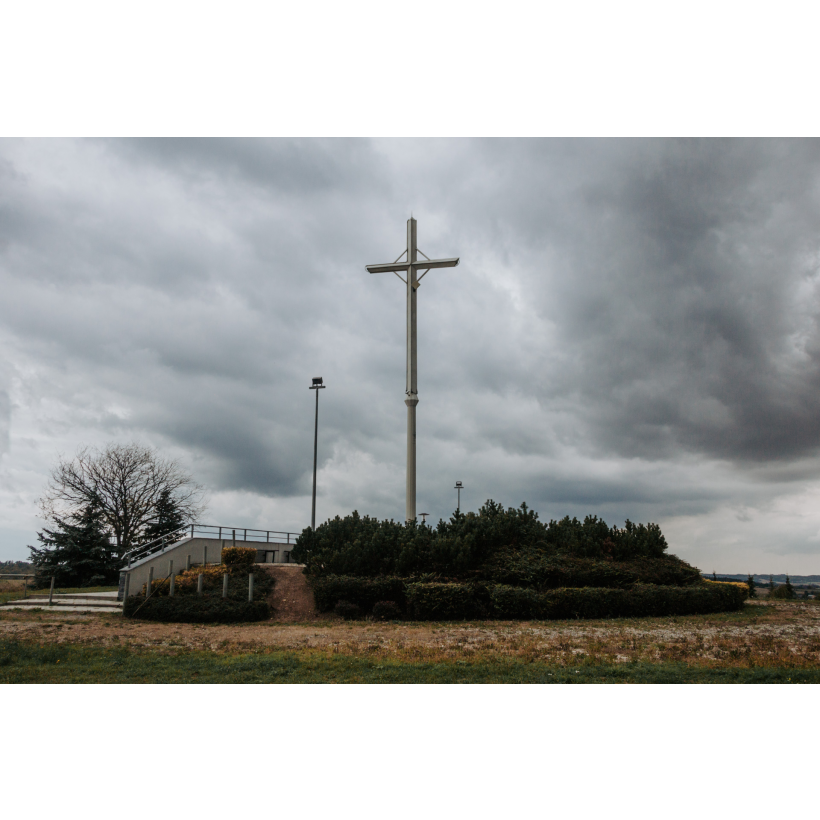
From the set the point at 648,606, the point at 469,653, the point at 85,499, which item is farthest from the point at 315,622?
the point at 85,499

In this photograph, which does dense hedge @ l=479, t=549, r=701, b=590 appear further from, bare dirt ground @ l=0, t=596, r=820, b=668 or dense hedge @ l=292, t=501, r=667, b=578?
bare dirt ground @ l=0, t=596, r=820, b=668

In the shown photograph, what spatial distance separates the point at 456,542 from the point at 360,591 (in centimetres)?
327

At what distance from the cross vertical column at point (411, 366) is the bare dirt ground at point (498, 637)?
5448 millimetres

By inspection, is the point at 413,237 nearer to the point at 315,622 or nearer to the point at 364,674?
the point at 315,622

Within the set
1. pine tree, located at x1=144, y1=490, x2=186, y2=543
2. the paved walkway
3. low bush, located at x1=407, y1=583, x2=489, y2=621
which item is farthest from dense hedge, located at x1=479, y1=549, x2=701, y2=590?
pine tree, located at x1=144, y1=490, x2=186, y2=543

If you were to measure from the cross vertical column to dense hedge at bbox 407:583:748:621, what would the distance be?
15.1 feet

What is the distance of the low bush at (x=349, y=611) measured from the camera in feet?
55.2

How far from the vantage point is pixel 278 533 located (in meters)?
30.2

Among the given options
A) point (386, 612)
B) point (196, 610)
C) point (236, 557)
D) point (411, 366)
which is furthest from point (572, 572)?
point (236, 557)

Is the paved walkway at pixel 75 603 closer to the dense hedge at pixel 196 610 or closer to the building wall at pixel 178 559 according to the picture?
the building wall at pixel 178 559

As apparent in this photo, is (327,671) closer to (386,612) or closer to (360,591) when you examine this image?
(386,612)

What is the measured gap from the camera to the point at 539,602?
15.8 metres

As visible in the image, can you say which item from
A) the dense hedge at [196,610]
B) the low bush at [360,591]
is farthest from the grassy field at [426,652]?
the low bush at [360,591]

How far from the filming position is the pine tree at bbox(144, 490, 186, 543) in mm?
32875
